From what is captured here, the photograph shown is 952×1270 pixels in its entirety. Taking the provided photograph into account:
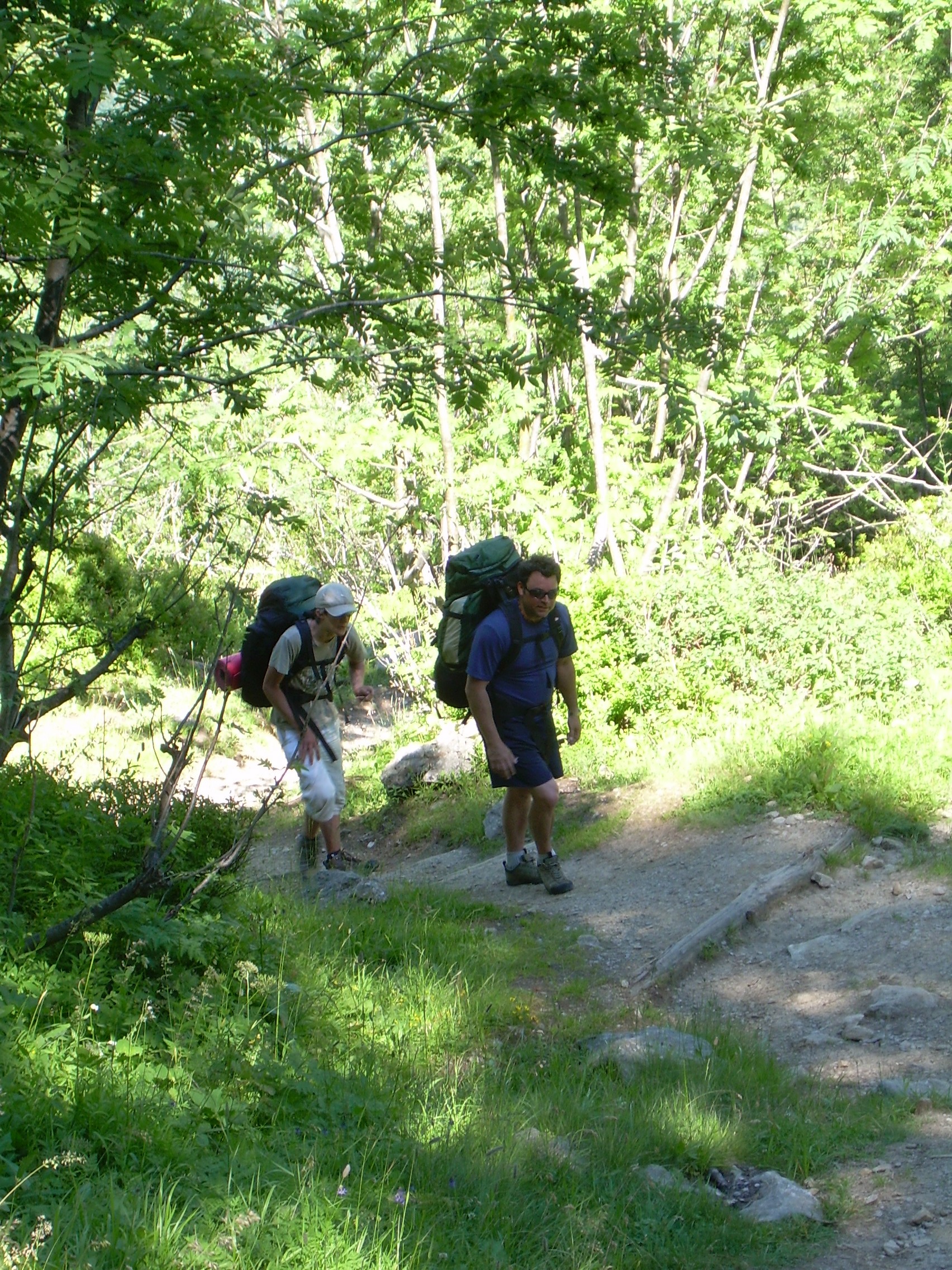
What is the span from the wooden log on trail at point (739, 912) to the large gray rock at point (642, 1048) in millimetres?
1152

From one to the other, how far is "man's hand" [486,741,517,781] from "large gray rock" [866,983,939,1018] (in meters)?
2.45

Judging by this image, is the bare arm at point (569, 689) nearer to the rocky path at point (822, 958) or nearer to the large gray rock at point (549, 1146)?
the rocky path at point (822, 958)

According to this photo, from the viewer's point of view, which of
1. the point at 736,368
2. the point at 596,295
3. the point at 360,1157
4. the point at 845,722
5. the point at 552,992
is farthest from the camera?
the point at 736,368

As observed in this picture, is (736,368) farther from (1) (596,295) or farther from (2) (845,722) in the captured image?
(1) (596,295)

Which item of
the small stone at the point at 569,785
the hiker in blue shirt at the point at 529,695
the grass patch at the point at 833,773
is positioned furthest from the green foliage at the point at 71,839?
the small stone at the point at 569,785

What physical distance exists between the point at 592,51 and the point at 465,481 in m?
7.22

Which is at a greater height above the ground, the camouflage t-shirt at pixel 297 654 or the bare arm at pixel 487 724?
the camouflage t-shirt at pixel 297 654

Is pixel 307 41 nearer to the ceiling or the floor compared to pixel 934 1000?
nearer to the ceiling

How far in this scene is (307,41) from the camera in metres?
6.31

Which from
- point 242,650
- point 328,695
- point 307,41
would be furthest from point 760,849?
point 307,41

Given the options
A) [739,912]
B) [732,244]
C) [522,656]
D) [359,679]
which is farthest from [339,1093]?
[732,244]

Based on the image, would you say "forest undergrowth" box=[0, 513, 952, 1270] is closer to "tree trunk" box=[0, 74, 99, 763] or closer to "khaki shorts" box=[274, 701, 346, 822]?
"tree trunk" box=[0, 74, 99, 763]

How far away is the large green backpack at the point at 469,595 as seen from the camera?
710 centimetres

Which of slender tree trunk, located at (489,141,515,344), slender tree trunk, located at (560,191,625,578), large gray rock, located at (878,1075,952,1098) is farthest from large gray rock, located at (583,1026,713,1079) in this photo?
slender tree trunk, located at (489,141,515,344)
